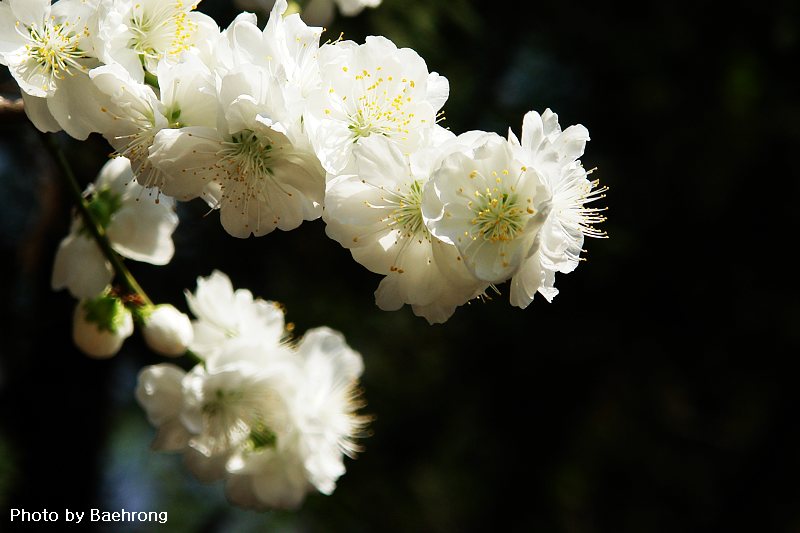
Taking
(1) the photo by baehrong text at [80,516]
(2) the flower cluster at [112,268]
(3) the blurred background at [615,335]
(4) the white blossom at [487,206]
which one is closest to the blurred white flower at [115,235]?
(2) the flower cluster at [112,268]

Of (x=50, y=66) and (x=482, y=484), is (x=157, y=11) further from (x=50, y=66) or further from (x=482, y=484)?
(x=482, y=484)

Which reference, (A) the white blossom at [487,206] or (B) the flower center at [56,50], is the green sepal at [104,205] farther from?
(A) the white blossom at [487,206]

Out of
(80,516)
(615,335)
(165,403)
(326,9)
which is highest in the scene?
(326,9)

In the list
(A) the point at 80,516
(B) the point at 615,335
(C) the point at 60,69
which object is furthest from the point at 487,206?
(B) the point at 615,335

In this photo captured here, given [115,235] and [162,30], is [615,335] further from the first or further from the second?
[162,30]

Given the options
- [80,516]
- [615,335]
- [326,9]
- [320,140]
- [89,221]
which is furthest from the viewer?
[615,335]

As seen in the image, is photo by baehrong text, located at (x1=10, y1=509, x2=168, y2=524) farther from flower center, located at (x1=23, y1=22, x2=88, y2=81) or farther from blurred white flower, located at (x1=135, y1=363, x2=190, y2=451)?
flower center, located at (x1=23, y1=22, x2=88, y2=81)

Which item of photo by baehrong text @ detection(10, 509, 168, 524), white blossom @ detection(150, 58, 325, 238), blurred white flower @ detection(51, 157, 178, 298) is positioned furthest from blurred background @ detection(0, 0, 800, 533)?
white blossom @ detection(150, 58, 325, 238)
